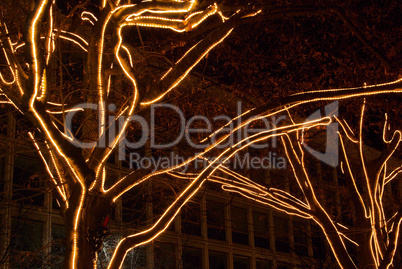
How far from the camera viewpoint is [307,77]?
34.5ft

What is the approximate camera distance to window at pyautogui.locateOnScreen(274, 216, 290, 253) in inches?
780

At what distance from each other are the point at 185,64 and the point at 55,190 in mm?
2152

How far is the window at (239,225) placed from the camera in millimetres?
18453

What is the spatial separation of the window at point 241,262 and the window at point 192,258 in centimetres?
185

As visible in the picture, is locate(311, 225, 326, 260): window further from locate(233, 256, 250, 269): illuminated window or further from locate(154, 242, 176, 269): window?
locate(154, 242, 176, 269): window

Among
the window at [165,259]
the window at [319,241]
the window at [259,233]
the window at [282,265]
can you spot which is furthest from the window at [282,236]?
the window at [165,259]

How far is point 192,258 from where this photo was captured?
16.7 meters

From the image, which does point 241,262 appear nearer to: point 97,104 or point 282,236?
point 282,236

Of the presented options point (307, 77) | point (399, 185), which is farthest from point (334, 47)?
point (399, 185)

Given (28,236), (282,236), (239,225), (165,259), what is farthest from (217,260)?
(28,236)

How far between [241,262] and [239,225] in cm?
124

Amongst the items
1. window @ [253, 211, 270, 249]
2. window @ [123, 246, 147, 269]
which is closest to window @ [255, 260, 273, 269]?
window @ [253, 211, 270, 249]

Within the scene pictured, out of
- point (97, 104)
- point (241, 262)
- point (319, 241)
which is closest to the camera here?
point (97, 104)

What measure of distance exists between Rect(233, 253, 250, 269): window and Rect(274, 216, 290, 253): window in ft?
5.22
